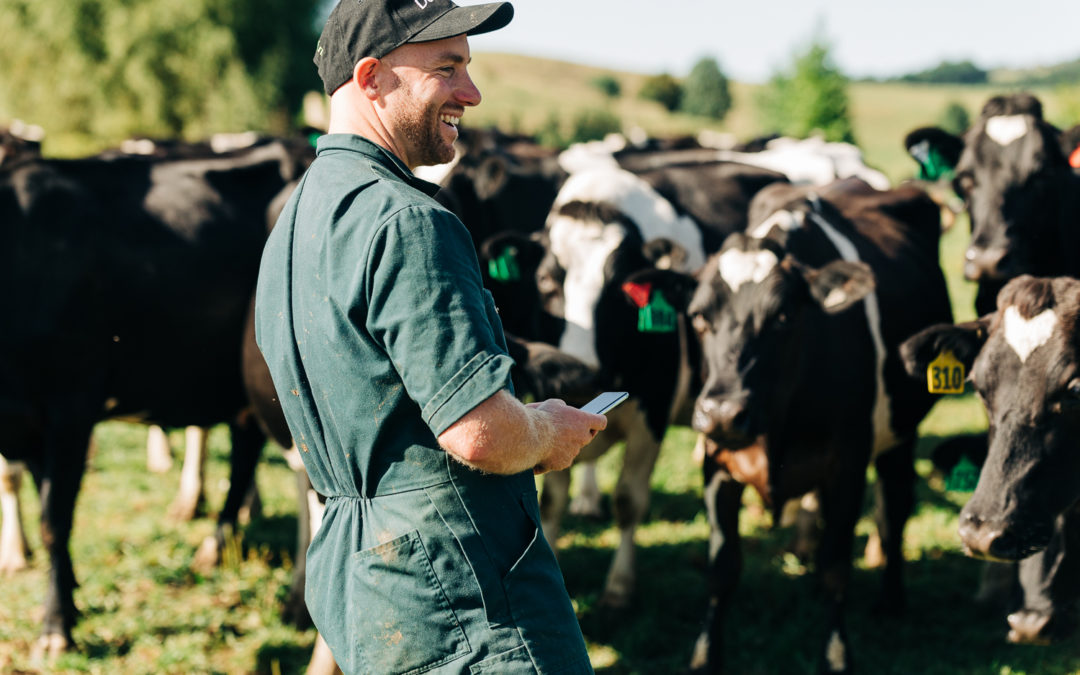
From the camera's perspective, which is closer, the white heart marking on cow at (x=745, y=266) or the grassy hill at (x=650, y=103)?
the white heart marking on cow at (x=745, y=266)

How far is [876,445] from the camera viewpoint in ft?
16.5

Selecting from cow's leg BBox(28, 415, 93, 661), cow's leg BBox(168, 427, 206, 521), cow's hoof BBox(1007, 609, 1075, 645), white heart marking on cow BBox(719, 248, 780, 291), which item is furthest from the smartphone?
cow's leg BBox(168, 427, 206, 521)

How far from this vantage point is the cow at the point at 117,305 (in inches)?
196

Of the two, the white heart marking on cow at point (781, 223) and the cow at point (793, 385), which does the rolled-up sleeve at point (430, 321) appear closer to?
the cow at point (793, 385)

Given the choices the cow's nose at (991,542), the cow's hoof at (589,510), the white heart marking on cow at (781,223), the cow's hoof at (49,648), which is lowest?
the cow's hoof at (589,510)

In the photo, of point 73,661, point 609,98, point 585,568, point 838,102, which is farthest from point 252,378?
point 609,98

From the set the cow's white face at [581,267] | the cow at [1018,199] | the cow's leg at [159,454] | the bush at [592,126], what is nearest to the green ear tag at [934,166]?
the cow at [1018,199]

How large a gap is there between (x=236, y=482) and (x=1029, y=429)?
4573 mm

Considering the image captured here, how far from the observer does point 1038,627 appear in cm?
367

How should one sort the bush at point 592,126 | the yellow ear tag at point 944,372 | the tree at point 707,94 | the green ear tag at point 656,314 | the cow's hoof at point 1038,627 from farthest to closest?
the tree at point 707,94 → the bush at point 592,126 → the green ear tag at point 656,314 → the yellow ear tag at point 944,372 → the cow's hoof at point 1038,627

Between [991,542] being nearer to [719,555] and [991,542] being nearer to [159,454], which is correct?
[719,555]

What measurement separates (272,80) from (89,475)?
22202mm

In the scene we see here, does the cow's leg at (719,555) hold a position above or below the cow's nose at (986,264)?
below

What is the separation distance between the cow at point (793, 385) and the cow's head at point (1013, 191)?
0.56 metres
